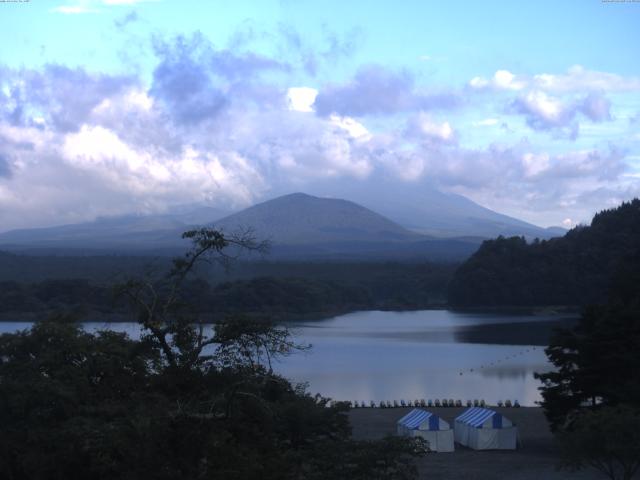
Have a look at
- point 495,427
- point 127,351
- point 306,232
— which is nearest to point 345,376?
point 495,427

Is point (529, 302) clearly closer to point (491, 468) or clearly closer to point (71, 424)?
point (491, 468)

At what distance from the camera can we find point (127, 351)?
6629 millimetres

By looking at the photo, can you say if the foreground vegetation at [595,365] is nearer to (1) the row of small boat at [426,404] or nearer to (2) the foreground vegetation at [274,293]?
(1) the row of small boat at [426,404]

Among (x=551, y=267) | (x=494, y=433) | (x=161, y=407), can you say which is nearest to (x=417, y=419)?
(x=494, y=433)

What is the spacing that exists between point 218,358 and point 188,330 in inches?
11.2

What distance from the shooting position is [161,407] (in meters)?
5.33

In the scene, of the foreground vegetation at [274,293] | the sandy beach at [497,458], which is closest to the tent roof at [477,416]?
the sandy beach at [497,458]

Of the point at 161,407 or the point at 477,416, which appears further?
the point at 477,416

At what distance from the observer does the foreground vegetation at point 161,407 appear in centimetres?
515

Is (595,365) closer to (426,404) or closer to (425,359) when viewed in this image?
(426,404)

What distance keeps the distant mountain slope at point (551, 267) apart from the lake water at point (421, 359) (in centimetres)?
516

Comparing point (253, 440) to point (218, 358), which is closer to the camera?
point (253, 440)

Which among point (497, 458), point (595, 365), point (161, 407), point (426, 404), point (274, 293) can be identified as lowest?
point (426, 404)

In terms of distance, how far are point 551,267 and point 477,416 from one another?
3721 cm
